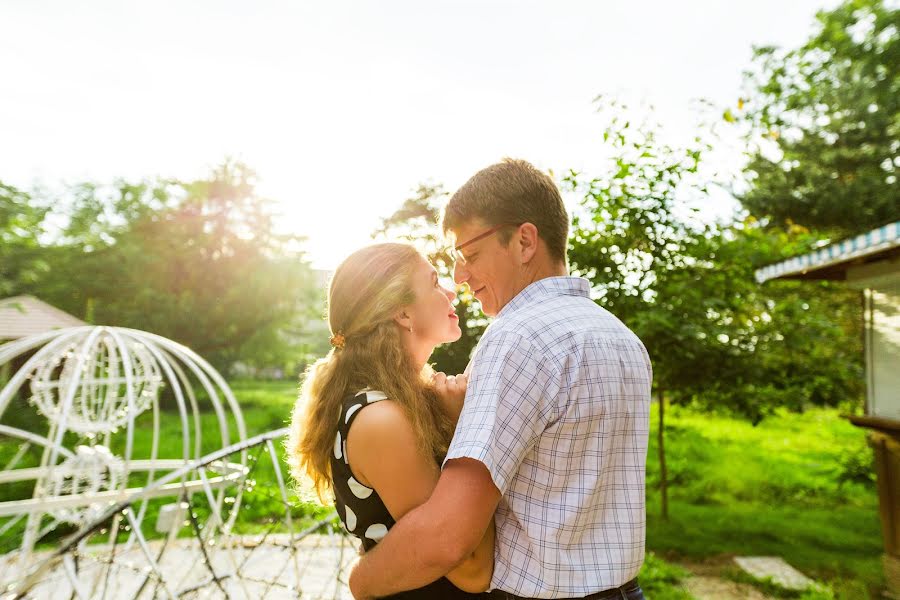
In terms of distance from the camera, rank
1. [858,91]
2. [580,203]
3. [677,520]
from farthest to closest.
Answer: [858,91]
[677,520]
[580,203]

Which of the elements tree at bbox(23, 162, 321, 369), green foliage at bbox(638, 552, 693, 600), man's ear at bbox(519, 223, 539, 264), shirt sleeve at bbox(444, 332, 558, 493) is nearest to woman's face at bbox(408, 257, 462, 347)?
man's ear at bbox(519, 223, 539, 264)

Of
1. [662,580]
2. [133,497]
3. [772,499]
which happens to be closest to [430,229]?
[133,497]

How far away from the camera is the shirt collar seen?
5.04 ft

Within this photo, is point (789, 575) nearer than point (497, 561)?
No

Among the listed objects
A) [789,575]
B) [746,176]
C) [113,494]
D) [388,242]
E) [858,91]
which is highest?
[858,91]

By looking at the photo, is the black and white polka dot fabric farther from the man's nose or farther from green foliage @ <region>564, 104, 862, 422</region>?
green foliage @ <region>564, 104, 862, 422</region>

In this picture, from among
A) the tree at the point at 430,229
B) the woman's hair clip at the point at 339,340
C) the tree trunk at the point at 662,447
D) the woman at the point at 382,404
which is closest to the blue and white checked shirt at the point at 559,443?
the woman at the point at 382,404

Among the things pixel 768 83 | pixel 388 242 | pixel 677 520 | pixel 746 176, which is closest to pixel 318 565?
pixel 677 520

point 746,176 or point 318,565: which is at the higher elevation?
point 746,176

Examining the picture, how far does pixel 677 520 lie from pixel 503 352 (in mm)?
7369

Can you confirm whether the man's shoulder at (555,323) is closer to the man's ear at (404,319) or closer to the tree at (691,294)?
the man's ear at (404,319)

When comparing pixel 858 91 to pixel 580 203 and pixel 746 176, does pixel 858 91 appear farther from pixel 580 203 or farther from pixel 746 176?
pixel 580 203

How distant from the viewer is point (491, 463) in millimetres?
1250

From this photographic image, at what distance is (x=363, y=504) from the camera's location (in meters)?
1.62
